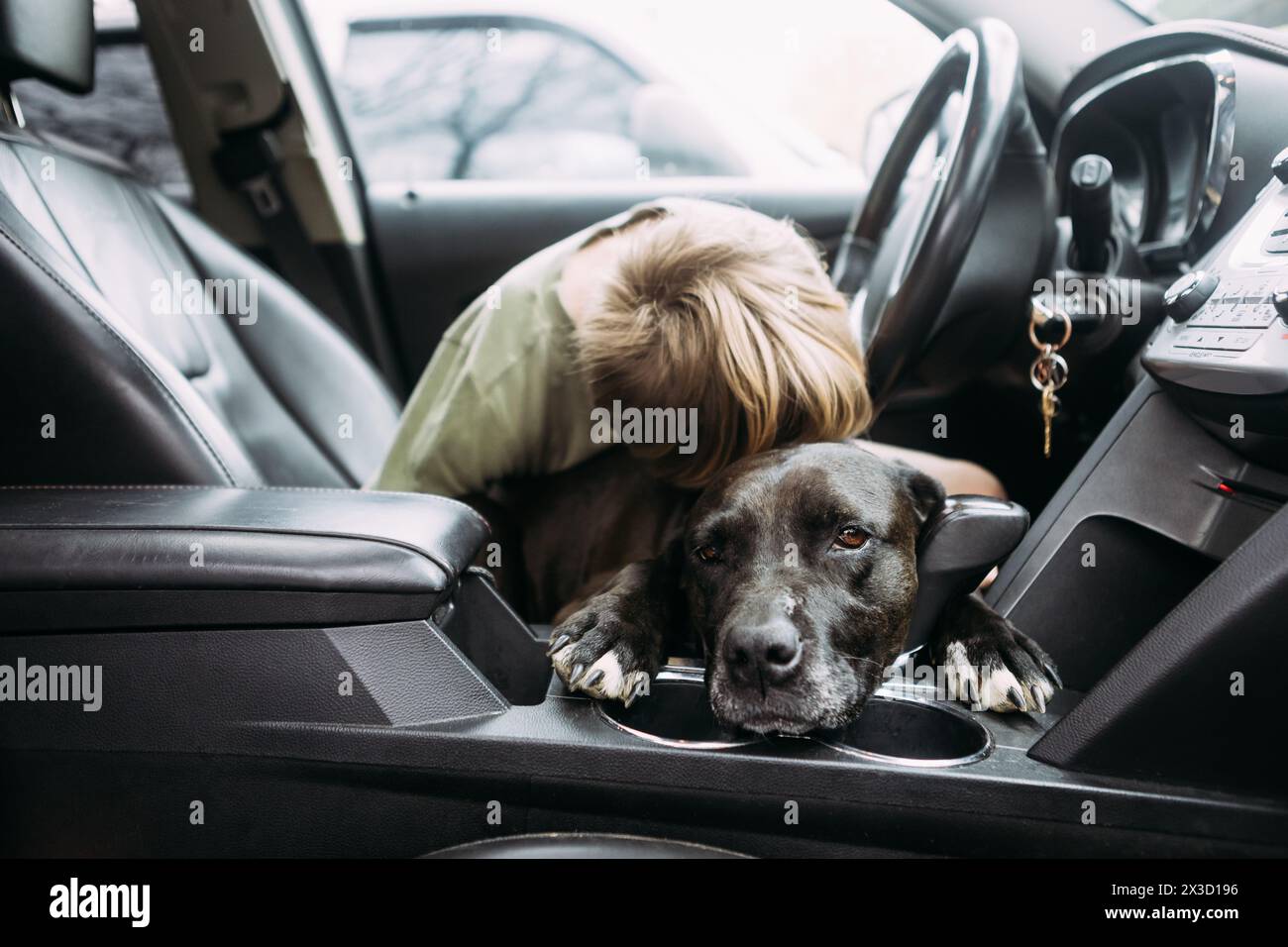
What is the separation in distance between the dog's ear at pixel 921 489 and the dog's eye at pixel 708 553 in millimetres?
345

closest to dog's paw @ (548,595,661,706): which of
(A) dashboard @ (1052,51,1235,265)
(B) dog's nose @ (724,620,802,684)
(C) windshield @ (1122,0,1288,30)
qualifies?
(B) dog's nose @ (724,620,802,684)

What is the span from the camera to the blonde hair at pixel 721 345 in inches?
59.1

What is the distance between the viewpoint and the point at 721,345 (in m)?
1.49

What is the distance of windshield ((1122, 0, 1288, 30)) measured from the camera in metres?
1.70

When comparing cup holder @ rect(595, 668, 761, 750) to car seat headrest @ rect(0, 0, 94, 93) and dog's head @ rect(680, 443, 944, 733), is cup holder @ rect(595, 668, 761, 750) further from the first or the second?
car seat headrest @ rect(0, 0, 94, 93)

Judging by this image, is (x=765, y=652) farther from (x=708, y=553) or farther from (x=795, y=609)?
(x=708, y=553)

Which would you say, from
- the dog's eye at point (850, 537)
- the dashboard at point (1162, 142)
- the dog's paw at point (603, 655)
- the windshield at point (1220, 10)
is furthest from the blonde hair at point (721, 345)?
the windshield at point (1220, 10)

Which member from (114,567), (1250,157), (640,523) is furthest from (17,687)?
(1250,157)

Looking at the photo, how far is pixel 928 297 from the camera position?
1656 millimetres

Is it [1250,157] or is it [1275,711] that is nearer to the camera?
[1275,711]

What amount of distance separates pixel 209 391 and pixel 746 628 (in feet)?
4.60

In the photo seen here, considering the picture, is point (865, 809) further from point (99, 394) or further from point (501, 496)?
point (99, 394)

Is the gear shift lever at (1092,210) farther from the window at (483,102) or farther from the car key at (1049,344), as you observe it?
the window at (483,102)

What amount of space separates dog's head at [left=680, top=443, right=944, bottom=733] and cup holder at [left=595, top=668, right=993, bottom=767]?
0.12 feet
